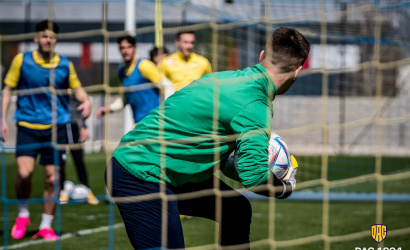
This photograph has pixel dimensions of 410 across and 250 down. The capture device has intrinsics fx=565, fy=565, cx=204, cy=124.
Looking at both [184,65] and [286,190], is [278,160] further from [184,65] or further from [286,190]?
[184,65]

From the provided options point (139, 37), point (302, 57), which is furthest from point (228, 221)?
point (139, 37)

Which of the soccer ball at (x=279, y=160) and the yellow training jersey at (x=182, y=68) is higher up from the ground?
the yellow training jersey at (x=182, y=68)

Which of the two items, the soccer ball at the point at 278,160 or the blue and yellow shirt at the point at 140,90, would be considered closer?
the soccer ball at the point at 278,160

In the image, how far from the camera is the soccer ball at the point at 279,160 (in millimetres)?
2865

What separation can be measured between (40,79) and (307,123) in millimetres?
8586

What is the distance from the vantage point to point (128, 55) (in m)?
5.66

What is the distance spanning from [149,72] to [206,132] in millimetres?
3027

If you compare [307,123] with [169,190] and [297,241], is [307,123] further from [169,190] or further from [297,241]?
[169,190]

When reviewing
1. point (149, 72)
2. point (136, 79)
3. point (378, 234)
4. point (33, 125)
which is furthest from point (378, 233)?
point (33, 125)

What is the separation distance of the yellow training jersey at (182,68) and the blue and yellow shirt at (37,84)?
1.39 metres

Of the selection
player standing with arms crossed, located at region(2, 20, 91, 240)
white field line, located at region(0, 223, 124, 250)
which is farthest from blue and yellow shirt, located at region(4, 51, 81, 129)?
white field line, located at region(0, 223, 124, 250)

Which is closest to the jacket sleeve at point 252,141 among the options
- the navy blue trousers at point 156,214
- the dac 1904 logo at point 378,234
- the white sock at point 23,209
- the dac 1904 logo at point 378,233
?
the navy blue trousers at point 156,214

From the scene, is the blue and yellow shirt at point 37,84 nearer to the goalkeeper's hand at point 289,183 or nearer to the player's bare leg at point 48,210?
the player's bare leg at point 48,210

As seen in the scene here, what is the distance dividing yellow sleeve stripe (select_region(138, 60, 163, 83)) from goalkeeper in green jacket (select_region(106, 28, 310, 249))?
282cm
